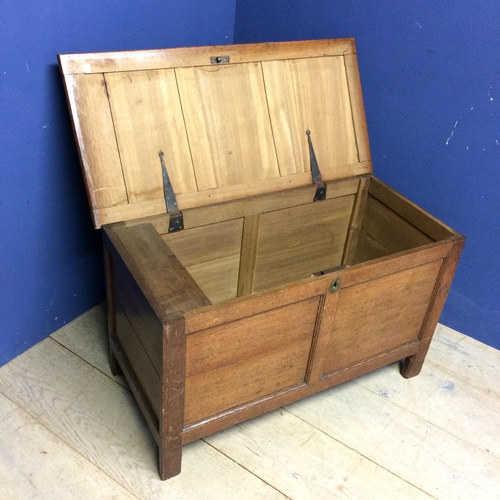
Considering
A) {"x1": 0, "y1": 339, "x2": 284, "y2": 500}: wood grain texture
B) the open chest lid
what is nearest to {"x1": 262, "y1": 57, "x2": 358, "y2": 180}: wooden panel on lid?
the open chest lid

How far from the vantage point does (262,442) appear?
150cm

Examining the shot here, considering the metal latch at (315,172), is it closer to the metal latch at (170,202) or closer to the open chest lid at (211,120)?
the open chest lid at (211,120)

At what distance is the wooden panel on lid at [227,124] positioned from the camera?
1530mm

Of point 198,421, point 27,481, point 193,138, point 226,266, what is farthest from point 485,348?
point 27,481

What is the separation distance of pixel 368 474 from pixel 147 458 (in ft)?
1.82

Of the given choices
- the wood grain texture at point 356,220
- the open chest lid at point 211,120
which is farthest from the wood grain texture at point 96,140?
the wood grain texture at point 356,220

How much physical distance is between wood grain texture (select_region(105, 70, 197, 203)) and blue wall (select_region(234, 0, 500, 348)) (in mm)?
672

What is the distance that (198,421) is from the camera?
136cm

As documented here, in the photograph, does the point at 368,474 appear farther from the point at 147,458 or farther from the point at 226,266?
the point at 226,266

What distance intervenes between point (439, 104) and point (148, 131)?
2.89ft

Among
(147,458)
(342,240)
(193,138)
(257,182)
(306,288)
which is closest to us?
(306,288)

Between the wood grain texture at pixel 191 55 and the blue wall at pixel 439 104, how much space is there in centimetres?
13

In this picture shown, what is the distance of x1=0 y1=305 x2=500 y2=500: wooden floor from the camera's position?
1372 mm

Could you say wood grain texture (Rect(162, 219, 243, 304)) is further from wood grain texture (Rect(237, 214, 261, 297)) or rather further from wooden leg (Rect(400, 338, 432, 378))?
wooden leg (Rect(400, 338, 432, 378))
